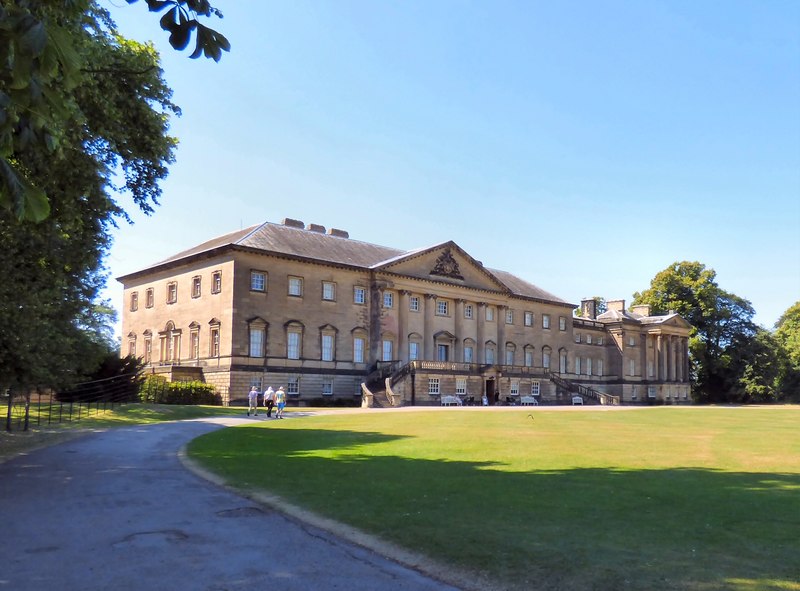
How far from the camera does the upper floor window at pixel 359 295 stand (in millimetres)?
59250

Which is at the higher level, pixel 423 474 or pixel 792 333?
pixel 792 333

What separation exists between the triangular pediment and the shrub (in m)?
18.4

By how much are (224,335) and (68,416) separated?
65.3ft

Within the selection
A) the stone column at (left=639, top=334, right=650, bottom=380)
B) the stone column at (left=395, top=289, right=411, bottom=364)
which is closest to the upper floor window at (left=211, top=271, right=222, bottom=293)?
the stone column at (left=395, top=289, right=411, bottom=364)

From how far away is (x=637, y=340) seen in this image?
89000 mm

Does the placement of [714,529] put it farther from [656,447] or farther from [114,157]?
[114,157]

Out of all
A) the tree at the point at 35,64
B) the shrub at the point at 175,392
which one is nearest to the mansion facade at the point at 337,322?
the shrub at the point at 175,392

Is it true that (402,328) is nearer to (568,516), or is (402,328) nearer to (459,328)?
(459,328)

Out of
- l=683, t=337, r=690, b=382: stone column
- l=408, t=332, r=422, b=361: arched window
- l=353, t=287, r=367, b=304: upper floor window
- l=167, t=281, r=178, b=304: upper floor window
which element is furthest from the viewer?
l=683, t=337, r=690, b=382: stone column

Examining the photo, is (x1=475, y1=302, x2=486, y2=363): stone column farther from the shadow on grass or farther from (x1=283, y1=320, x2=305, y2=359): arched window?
the shadow on grass

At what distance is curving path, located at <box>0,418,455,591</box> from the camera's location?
665 centimetres

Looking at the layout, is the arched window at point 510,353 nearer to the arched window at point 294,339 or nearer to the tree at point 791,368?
the arched window at point 294,339

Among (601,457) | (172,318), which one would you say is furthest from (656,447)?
(172,318)

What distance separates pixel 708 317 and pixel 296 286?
6118 centimetres
